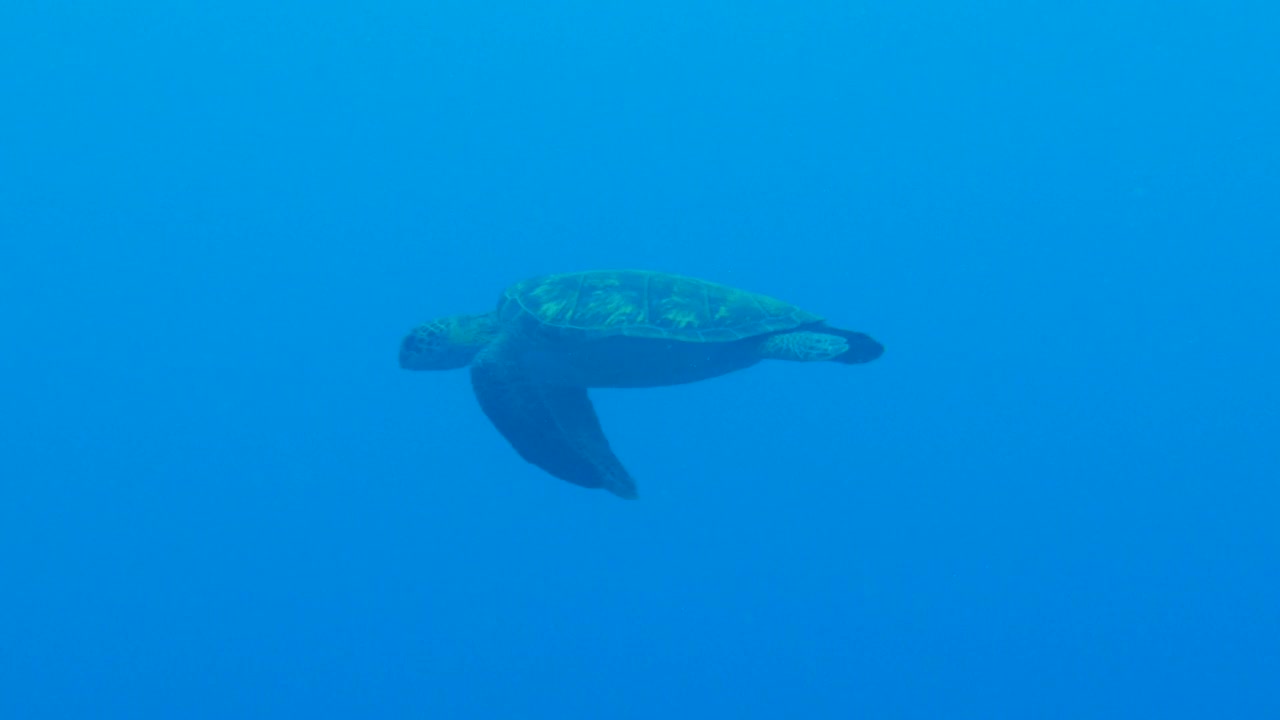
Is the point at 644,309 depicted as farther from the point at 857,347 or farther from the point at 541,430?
the point at 857,347

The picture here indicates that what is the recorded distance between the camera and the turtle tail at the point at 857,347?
7867 mm

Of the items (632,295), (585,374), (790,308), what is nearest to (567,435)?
(585,374)

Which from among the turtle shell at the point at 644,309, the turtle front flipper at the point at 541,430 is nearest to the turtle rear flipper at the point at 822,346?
the turtle shell at the point at 644,309

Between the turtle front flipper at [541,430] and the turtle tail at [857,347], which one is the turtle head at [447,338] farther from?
the turtle tail at [857,347]

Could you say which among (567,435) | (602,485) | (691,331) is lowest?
(602,485)

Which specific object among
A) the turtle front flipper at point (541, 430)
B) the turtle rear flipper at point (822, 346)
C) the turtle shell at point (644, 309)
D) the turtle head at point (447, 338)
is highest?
the turtle head at point (447, 338)

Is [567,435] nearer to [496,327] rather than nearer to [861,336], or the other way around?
[496,327]

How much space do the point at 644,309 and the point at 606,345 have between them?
0.42 meters

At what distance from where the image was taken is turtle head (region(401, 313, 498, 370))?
8.58m

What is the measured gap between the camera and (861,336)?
25.8ft

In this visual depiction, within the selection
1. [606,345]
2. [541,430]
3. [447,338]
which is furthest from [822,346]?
[447,338]

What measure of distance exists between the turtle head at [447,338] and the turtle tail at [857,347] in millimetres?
2982

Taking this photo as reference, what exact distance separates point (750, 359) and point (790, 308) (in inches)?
22.6

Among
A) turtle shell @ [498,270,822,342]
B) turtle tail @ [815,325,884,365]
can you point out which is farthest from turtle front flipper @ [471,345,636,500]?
turtle tail @ [815,325,884,365]
